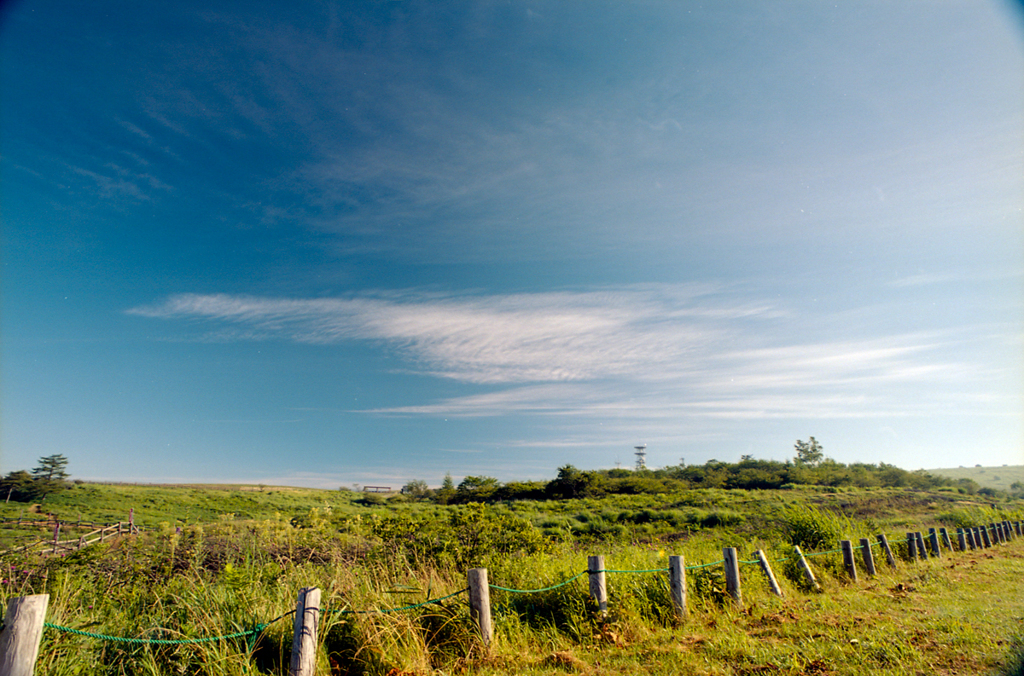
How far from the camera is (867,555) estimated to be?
441 inches

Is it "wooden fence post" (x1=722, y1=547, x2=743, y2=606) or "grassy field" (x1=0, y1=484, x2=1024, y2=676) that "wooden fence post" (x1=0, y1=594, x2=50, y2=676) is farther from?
"wooden fence post" (x1=722, y1=547, x2=743, y2=606)

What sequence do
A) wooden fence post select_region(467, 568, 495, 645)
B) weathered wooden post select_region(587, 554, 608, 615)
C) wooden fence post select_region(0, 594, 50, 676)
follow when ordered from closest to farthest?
1. wooden fence post select_region(0, 594, 50, 676)
2. wooden fence post select_region(467, 568, 495, 645)
3. weathered wooden post select_region(587, 554, 608, 615)

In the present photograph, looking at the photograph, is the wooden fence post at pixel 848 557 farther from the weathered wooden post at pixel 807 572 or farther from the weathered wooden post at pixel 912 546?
the weathered wooden post at pixel 912 546

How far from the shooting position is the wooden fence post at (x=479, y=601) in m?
5.83

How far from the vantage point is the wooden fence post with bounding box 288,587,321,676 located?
4648 mm

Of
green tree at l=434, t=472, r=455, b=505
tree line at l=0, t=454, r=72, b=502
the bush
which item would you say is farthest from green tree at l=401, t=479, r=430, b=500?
the bush

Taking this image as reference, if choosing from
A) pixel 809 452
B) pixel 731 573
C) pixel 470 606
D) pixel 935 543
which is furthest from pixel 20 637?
pixel 809 452

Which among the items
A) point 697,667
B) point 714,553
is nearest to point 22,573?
point 697,667

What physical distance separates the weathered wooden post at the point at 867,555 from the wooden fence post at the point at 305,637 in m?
11.7

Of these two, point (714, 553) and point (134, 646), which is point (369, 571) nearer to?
point (134, 646)

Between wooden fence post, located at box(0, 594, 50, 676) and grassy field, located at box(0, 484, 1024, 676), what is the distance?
1037 millimetres

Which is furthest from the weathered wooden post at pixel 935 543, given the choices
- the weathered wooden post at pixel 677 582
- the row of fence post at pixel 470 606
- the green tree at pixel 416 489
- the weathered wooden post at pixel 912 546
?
the green tree at pixel 416 489

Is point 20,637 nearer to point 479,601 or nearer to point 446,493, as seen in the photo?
point 479,601

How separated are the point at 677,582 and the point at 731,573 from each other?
1.24 meters
